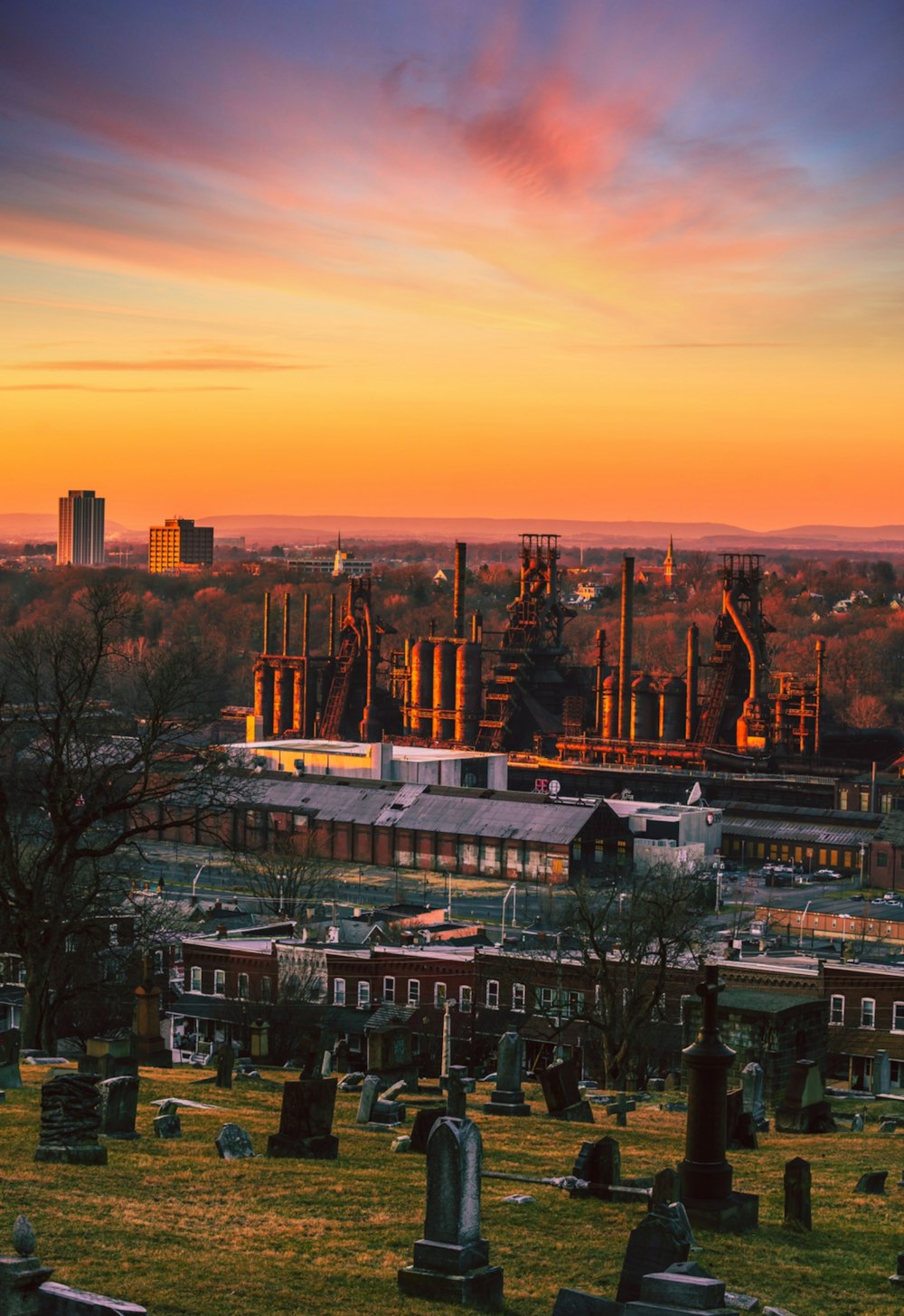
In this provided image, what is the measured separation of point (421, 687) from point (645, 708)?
1417 centimetres

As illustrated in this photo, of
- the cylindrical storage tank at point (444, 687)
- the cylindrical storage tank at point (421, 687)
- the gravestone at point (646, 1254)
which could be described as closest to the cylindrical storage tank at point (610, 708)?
the cylindrical storage tank at point (444, 687)

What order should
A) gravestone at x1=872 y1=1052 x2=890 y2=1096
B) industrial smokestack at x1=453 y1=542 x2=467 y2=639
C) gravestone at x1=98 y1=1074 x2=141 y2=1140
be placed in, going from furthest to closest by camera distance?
industrial smokestack at x1=453 y1=542 x2=467 y2=639
gravestone at x1=872 y1=1052 x2=890 y2=1096
gravestone at x1=98 y1=1074 x2=141 y2=1140

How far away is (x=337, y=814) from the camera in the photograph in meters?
91.9

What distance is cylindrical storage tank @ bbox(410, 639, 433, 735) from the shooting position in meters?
121

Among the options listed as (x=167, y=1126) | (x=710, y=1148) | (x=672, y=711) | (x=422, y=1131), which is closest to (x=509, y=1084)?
(x=422, y=1131)

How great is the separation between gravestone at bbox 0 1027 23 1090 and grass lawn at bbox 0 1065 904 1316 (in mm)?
2446

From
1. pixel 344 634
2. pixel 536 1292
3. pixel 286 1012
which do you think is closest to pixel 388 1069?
pixel 536 1292

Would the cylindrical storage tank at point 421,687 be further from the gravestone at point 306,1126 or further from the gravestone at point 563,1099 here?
the gravestone at point 306,1126

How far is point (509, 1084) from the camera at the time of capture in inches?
1011

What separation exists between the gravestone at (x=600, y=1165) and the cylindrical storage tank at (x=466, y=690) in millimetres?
100172

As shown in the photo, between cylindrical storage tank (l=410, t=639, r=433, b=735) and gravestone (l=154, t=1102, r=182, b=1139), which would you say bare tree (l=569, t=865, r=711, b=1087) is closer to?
gravestone (l=154, t=1102, r=182, b=1139)

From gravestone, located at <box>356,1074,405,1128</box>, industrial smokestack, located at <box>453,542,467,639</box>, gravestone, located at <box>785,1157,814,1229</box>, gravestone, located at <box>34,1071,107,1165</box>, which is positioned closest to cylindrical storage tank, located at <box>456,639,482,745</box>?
industrial smokestack, located at <box>453,542,467,639</box>

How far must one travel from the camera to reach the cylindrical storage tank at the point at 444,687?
119 meters

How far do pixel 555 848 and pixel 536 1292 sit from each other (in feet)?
Answer: 230
